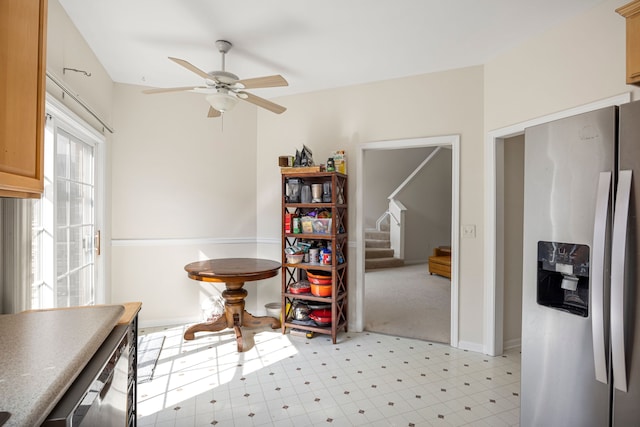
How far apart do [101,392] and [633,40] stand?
2584 millimetres

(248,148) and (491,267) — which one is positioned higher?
(248,148)

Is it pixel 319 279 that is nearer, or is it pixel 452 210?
pixel 452 210

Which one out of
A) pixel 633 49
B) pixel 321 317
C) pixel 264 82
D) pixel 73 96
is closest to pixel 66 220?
pixel 73 96

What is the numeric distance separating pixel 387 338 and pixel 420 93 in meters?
2.47

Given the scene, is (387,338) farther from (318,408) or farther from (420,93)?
(420,93)

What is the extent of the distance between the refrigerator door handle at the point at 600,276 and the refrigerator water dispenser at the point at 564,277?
9 centimetres

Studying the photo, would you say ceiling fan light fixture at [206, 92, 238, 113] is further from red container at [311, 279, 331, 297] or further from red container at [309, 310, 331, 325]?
red container at [309, 310, 331, 325]

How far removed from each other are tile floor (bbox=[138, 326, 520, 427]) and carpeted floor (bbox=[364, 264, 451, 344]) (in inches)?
11.6

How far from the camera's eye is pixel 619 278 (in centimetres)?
130

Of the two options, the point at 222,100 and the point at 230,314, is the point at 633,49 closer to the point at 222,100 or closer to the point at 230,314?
the point at 222,100

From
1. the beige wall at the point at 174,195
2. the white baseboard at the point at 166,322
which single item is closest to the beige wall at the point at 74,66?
the beige wall at the point at 174,195

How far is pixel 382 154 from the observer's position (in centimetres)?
777

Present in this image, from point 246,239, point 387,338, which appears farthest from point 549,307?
point 246,239

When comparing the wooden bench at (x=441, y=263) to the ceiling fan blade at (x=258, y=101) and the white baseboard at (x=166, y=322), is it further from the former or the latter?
the ceiling fan blade at (x=258, y=101)
